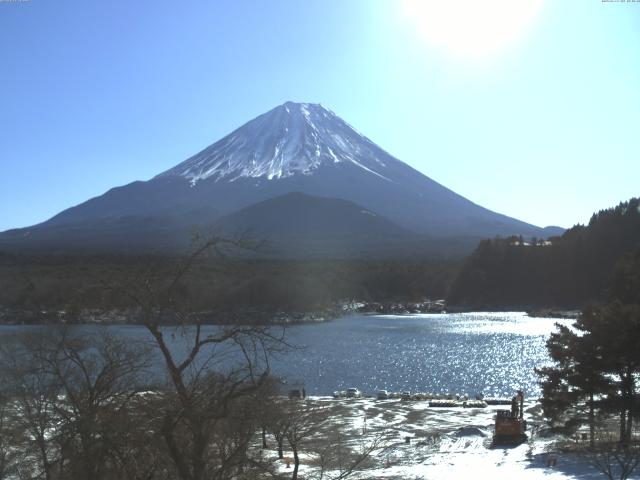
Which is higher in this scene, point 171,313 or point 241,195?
point 241,195

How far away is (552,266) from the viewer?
70.4 m

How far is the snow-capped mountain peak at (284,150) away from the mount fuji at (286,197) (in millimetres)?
200

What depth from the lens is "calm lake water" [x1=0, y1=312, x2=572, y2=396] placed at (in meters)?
24.4

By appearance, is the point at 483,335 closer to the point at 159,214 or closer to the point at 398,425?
the point at 398,425

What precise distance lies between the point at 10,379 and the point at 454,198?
122 m

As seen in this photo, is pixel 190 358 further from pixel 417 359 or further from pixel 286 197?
pixel 286 197

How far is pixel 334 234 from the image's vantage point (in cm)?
10638

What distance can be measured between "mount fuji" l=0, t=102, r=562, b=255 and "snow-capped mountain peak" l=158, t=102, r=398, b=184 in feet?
0.65

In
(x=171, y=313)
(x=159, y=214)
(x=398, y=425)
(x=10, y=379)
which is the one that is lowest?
(x=398, y=425)

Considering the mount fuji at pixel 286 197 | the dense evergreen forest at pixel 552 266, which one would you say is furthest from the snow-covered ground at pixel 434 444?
the mount fuji at pixel 286 197

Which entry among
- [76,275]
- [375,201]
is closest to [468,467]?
[76,275]

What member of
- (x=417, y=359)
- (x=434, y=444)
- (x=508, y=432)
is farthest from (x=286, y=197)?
(x=508, y=432)

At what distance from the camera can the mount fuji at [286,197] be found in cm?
9994

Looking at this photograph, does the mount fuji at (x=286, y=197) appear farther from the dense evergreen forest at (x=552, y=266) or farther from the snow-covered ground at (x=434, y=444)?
the snow-covered ground at (x=434, y=444)
